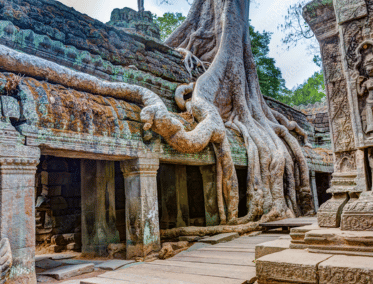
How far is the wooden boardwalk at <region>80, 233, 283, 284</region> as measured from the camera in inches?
121

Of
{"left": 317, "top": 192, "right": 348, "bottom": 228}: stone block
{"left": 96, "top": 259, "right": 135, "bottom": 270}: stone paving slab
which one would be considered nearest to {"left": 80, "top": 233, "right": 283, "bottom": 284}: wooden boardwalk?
{"left": 96, "top": 259, "right": 135, "bottom": 270}: stone paving slab

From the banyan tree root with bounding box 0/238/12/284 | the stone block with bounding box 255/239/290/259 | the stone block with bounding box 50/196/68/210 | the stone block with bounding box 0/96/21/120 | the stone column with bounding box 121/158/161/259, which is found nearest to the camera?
the banyan tree root with bounding box 0/238/12/284

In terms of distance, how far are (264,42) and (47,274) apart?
1466 cm

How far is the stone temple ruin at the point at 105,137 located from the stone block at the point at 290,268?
0.55m

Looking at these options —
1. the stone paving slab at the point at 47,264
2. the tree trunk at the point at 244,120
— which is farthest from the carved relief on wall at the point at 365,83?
the stone paving slab at the point at 47,264

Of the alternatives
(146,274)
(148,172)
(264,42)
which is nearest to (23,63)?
(148,172)

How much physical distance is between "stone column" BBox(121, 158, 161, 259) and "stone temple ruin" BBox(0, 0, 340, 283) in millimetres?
15

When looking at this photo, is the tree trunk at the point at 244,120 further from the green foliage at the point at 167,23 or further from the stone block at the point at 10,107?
the green foliage at the point at 167,23

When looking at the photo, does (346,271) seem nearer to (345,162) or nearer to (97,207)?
(345,162)

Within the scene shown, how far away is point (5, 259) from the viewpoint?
2.93 m

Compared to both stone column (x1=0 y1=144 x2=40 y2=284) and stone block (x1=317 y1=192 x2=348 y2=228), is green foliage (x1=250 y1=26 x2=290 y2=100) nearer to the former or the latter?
stone block (x1=317 y1=192 x2=348 y2=228)

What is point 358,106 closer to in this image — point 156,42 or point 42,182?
point 156,42

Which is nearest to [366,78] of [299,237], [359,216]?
[359,216]

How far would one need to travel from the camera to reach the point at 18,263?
10.3 ft
